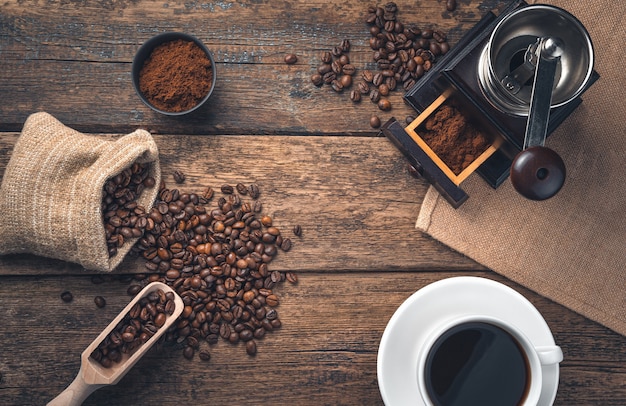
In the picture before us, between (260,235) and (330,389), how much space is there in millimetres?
415

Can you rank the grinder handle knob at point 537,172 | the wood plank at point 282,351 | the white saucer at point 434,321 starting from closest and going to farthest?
the grinder handle knob at point 537,172 → the white saucer at point 434,321 → the wood plank at point 282,351

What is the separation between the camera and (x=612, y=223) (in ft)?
4.50

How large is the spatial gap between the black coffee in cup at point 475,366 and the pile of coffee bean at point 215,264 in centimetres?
43

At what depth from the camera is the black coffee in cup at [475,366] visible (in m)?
1.08

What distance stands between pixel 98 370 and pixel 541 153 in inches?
40.0

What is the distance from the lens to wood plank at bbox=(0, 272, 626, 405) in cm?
136

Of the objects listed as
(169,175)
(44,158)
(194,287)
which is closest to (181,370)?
(194,287)

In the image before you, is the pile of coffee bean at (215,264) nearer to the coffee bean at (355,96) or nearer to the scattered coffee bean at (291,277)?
the scattered coffee bean at (291,277)

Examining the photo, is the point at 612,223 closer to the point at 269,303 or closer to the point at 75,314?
the point at 269,303

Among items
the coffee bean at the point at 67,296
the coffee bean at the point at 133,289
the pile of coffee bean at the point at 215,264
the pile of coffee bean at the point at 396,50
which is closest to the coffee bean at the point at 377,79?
the pile of coffee bean at the point at 396,50

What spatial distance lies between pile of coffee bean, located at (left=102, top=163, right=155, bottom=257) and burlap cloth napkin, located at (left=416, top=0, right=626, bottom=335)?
67cm

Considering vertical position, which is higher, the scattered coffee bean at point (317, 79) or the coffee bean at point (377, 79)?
the coffee bean at point (377, 79)

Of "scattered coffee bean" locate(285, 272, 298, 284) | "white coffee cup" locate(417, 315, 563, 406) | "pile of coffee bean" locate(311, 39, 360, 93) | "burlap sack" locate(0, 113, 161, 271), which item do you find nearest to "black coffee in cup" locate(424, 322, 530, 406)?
"white coffee cup" locate(417, 315, 563, 406)

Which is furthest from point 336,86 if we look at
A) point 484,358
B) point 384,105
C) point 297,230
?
point 484,358
